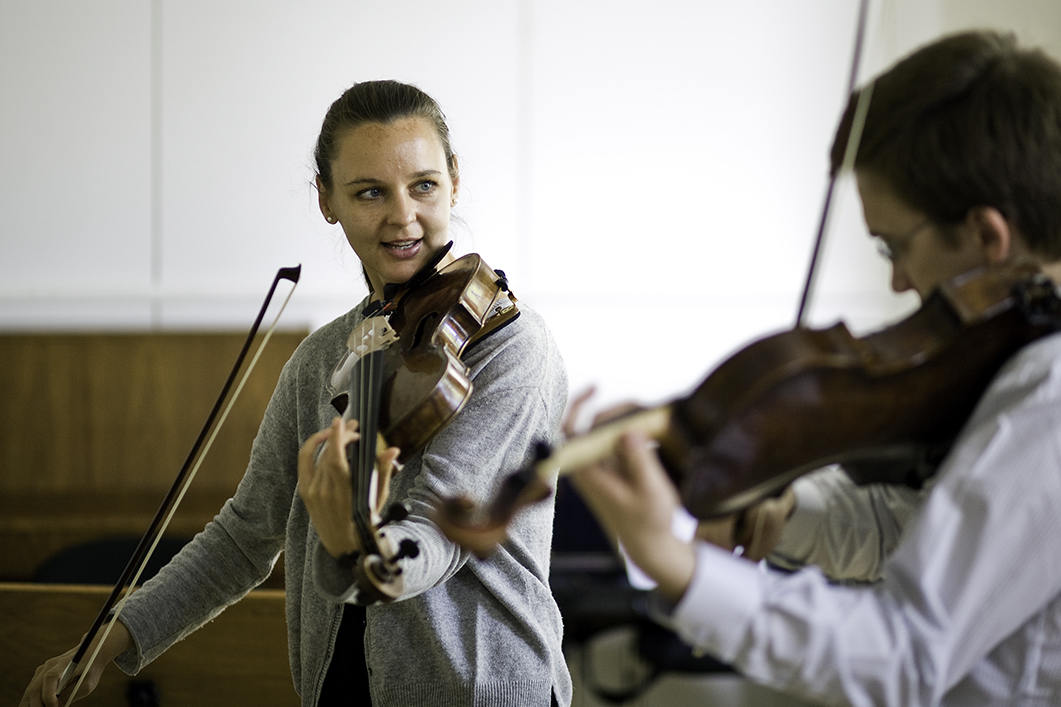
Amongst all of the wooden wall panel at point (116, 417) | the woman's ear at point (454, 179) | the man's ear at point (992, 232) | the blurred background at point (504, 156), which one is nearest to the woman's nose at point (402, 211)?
the woman's ear at point (454, 179)

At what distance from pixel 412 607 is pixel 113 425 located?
6.89ft

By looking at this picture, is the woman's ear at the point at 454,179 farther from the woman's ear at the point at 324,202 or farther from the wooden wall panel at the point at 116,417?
the wooden wall panel at the point at 116,417

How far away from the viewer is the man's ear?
912mm

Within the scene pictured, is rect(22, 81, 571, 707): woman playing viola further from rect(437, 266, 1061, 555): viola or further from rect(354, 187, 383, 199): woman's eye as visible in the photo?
rect(437, 266, 1061, 555): viola

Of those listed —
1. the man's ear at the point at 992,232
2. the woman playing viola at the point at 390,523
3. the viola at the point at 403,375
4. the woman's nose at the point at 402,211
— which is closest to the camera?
the man's ear at the point at 992,232

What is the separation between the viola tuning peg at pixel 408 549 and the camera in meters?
1.10

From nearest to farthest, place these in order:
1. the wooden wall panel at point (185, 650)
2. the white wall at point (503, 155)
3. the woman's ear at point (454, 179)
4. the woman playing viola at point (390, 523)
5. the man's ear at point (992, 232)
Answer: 1. the man's ear at point (992, 232)
2. the woman playing viola at point (390, 523)
3. the woman's ear at point (454, 179)
4. the wooden wall panel at point (185, 650)
5. the white wall at point (503, 155)

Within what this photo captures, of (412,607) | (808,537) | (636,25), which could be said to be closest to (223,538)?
(412,607)

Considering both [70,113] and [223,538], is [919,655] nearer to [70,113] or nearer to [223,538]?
[223,538]

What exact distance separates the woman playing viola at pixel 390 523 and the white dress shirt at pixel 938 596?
415 millimetres

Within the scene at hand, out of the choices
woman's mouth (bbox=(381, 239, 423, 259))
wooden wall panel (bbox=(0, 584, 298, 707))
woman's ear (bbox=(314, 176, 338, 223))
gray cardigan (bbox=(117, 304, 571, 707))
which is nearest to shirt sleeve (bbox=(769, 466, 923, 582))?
gray cardigan (bbox=(117, 304, 571, 707))

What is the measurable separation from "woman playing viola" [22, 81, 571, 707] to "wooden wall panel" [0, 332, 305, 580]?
151 cm

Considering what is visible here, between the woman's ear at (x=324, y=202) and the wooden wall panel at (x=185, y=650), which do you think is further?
the wooden wall panel at (x=185, y=650)

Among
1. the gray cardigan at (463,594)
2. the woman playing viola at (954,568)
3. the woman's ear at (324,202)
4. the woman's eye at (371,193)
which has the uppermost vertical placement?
the woman's eye at (371,193)
